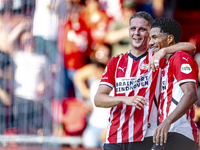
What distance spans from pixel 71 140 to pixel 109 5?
3.02 meters

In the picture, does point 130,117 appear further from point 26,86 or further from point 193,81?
point 26,86

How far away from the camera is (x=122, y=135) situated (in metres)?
2.56

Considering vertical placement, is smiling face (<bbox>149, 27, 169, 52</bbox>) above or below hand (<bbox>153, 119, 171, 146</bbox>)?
above

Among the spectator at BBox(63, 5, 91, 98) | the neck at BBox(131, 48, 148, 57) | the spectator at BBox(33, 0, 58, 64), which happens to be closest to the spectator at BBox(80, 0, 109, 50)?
the spectator at BBox(63, 5, 91, 98)

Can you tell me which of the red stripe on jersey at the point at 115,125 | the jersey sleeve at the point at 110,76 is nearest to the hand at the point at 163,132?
the red stripe on jersey at the point at 115,125

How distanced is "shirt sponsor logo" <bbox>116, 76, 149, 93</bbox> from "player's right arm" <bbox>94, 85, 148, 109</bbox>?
11cm

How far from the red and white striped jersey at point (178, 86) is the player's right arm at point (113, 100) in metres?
0.18

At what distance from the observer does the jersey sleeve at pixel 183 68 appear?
220 centimetres

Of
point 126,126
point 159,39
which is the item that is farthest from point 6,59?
point 159,39

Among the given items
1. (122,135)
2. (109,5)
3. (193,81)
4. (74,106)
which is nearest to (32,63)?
(74,106)

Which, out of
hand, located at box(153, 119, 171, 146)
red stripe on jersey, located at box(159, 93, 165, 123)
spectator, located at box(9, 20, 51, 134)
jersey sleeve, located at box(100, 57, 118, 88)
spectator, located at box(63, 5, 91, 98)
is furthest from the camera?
spectator, located at box(63, 5, 91, 98)

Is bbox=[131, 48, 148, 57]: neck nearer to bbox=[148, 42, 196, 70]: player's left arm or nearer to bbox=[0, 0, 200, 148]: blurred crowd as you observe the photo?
bbox=[148, 42, 196, 70]: player's left arm

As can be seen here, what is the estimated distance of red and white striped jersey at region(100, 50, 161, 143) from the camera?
2.54 meters

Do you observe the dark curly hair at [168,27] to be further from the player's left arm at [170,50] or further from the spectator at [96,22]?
the spectator at [96,22]
